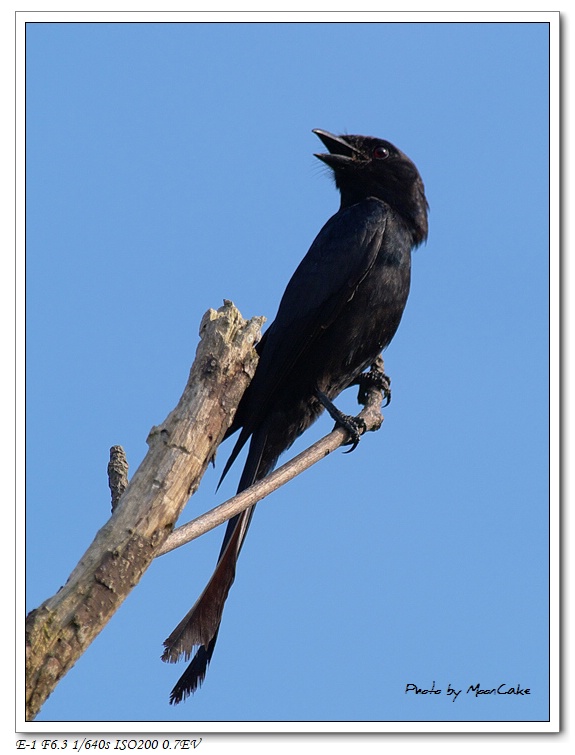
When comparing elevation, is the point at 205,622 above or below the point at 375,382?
below

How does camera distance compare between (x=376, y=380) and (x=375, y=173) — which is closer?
(x=376, y=380)

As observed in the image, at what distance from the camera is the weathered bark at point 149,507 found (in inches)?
128

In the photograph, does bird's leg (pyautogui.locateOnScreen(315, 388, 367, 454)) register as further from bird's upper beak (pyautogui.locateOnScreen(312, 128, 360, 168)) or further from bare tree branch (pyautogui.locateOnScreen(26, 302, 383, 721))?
bird's upper beak (pyautogui.locateOnScreen(312, 128, 360, 168))

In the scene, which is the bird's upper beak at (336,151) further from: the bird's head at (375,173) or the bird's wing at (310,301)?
the bird's wing at (310,301)

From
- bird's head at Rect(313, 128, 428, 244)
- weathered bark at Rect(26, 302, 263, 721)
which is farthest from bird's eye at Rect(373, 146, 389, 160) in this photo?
weathered bark at Rect(26, 302, 263, 721)

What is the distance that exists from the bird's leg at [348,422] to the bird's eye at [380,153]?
1.95m

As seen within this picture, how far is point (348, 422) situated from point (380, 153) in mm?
2210

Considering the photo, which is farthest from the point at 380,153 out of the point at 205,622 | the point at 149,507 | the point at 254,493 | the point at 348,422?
the point at 149,507

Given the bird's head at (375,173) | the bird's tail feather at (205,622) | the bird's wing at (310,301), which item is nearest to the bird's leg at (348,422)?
the bird's wing at (310,301)

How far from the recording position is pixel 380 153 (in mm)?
6254

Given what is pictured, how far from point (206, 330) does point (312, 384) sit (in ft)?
4.75

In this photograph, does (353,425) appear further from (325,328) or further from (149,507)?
(149,507)

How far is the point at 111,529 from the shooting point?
11.5 ft
